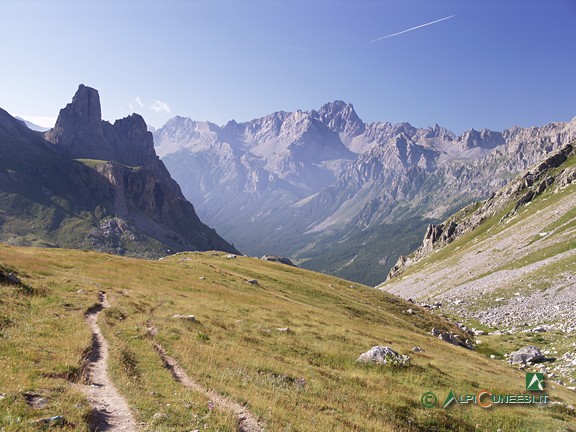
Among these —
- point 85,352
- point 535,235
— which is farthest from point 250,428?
point 535,235

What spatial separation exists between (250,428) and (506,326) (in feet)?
187

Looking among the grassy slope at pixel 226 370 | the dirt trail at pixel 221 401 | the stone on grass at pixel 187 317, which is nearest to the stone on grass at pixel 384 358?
the grassy slope at pixel 226 370

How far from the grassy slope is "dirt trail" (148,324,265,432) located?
389 millimetres

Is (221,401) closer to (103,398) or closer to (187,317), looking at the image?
(103,398)

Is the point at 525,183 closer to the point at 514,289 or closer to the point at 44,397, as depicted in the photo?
the point at 514,289

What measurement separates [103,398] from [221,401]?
173 inches

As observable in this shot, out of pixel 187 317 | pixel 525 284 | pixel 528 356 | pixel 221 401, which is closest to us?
pixel 221 401

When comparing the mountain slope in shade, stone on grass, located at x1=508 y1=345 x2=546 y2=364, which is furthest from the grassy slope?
the mountain slope in shade

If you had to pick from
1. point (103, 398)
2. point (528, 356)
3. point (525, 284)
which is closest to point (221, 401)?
point (103, 398)

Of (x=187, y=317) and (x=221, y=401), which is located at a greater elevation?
(x=187, y=317)

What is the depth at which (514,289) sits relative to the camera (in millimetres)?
67688

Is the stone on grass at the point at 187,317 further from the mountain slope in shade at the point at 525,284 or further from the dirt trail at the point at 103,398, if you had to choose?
the mountain slope in shade at the point at 525,284

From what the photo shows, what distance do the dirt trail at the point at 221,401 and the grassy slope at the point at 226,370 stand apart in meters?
0.39

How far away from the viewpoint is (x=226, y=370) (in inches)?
715
